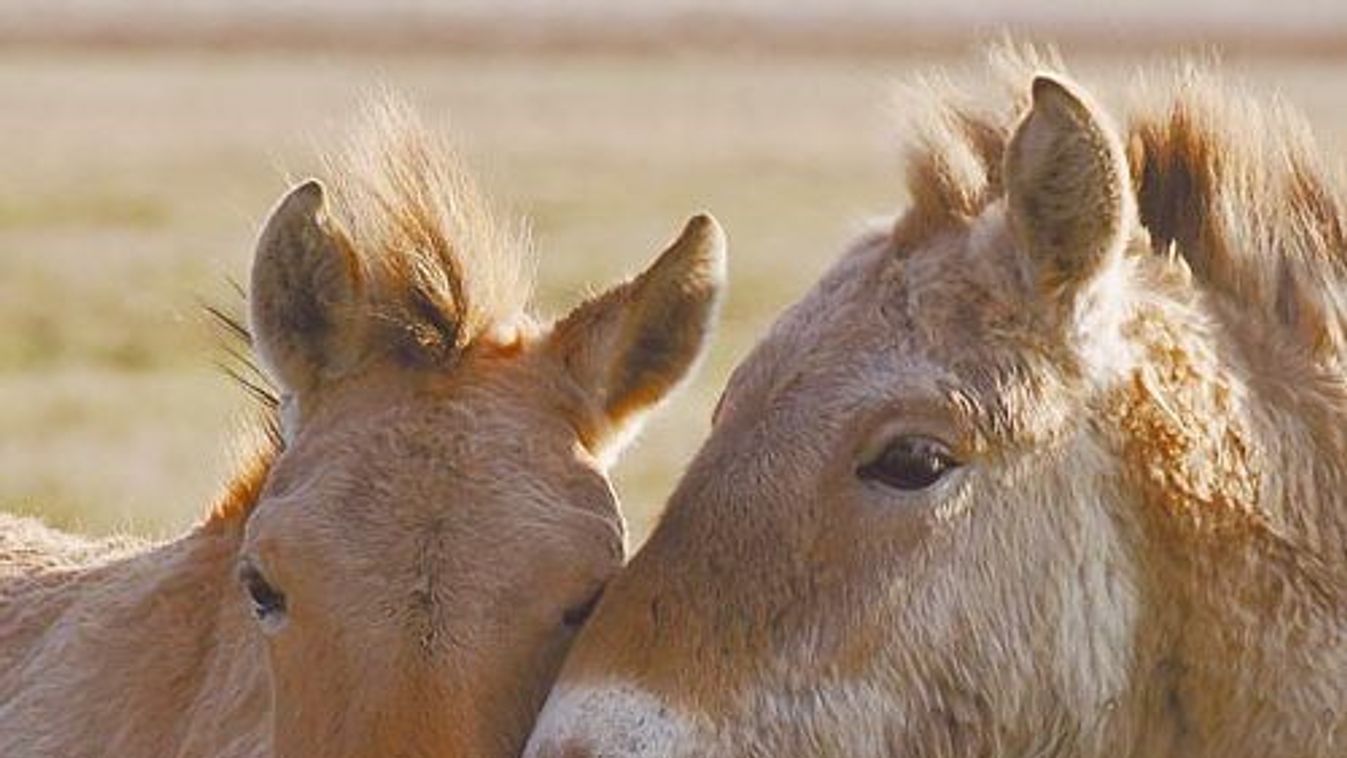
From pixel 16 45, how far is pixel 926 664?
208 feet

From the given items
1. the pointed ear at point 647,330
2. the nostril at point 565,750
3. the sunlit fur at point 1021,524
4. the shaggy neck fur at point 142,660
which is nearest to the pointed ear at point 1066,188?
the sunlit fur at point 1021,524

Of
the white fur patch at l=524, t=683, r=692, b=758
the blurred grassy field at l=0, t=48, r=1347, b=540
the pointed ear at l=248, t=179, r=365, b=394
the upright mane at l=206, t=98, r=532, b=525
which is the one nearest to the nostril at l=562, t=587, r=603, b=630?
the white fur patch at l=524, t=683, r=692, b=758

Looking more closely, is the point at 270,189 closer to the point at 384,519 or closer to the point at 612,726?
the point at 384,519

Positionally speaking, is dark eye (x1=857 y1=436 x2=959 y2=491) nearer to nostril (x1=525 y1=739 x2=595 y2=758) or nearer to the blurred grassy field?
nostril (x1=525 y1=739 x2=595 y2=758)

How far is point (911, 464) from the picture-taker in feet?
16.6

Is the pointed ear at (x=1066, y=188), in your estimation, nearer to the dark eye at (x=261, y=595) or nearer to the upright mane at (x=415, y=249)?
the upright mane at (x=415, y=249)

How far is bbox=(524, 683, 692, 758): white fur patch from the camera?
16.1 ft

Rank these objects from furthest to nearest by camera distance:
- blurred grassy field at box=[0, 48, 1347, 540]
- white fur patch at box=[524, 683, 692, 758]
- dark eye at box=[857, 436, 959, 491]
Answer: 1. blurred grassy field at box=[0, 48, 1347, 540]
2. dark eye at box=[857, 436, 959, 491]
3. white fur patch at box=[524, 683, 692, 758]

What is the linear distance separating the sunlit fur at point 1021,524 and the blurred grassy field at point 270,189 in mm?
677

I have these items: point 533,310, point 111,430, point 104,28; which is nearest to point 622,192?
point 111,430

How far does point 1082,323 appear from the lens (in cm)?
517

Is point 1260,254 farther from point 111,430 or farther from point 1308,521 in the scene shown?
point 111,430

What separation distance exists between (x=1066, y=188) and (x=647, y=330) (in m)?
1.29

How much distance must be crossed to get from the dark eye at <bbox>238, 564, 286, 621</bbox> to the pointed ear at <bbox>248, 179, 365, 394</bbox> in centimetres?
51
